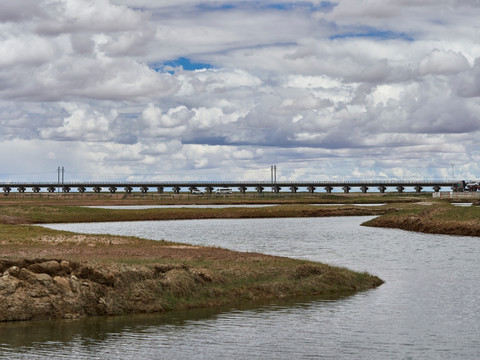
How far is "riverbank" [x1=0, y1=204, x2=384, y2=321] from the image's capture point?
27250 millimetres

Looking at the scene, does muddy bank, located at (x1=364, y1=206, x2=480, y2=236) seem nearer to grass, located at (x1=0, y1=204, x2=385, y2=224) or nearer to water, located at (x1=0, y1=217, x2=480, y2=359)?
grass, located at (x1=0, y1=204, x2=385, y2=224)

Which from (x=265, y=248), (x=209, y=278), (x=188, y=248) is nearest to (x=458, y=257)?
(x=265, y=248)

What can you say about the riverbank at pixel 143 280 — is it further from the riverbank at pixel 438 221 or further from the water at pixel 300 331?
the riverbank at pixel 438 221

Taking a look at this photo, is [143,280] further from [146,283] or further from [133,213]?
[133,213]

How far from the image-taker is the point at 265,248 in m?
55.1

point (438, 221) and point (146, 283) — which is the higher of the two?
point (438, 221)

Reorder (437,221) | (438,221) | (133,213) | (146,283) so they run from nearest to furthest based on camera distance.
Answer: (146,283) < (438,221) < (437,221) < (133,213)

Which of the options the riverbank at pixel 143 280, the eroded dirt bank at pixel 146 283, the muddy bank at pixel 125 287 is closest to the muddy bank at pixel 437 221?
the riverbank at pixel 143 280

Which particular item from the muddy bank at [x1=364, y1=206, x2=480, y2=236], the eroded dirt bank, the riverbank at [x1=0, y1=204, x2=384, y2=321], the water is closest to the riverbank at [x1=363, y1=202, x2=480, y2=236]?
the muddy bank at [x1=364, y1=206, x2=480, y2=236]

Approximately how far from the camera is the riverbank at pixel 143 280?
1073 inches

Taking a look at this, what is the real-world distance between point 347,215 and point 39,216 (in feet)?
173

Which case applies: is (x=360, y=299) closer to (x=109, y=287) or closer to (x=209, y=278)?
(x=209, y=278)

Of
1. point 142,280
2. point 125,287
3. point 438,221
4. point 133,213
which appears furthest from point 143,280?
point 133,213

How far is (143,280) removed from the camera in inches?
1173
